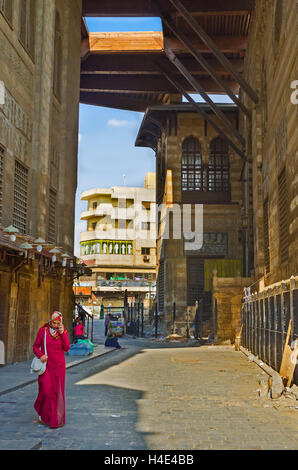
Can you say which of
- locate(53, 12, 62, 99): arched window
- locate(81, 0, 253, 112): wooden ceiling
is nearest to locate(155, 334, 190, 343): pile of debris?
locate(81, 0, 253, 112): wooden ceiling

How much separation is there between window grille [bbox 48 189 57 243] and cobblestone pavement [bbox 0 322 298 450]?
26.6ft

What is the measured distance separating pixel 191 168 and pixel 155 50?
317 inches

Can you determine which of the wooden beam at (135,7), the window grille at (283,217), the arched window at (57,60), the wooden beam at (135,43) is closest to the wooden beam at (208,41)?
the wooden beam at (135,7)

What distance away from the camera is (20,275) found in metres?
15.8

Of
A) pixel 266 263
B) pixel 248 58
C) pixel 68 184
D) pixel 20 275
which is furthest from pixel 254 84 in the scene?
pixel 20 275

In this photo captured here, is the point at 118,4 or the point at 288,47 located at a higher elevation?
the point at 118,4

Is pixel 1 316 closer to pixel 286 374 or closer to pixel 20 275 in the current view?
pixel 20 275

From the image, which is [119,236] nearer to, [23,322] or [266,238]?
[266,238]

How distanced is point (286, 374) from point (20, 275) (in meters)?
8.34

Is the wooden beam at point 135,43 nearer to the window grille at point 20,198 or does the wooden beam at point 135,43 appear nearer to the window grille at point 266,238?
the window grille at point 266,238

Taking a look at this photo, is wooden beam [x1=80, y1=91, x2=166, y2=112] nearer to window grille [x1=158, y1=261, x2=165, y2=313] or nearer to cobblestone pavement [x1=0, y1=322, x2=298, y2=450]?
window grille [x1=158, y1=261, x2=165, y2=313]

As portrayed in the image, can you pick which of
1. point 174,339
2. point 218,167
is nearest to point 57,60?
point 174,339

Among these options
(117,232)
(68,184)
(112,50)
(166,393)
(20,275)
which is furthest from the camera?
(117,232)

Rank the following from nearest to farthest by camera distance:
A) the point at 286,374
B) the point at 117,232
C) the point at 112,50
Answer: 1. the point at 286,374
2. the point at 112,50
3. the point at 117,232
